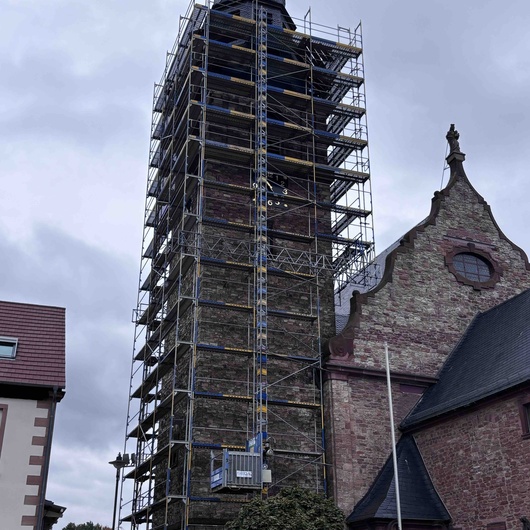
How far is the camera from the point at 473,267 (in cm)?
3138

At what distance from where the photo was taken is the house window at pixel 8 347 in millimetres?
20469

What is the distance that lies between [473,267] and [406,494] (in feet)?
34.4

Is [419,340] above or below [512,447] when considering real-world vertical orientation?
above

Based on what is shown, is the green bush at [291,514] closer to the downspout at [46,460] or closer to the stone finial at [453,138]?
the downspout at [46,460]

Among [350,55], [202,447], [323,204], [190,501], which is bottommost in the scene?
[190,501]

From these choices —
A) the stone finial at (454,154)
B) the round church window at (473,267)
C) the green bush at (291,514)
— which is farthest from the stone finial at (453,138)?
the green bush at (291,514)

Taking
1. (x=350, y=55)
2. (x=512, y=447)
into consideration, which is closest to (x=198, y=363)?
(x=512, y=447)

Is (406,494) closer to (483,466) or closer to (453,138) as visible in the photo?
(483,466)

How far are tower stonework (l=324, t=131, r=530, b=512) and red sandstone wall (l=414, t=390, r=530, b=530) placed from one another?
301 mm

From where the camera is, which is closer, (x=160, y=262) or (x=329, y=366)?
(x=329, y=366)

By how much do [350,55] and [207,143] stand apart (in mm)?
10521

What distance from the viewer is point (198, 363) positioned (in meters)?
27.7

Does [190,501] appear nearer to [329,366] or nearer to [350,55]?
[329,366]

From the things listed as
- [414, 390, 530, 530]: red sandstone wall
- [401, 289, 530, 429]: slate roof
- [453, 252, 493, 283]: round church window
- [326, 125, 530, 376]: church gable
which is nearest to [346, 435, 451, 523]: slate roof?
[414, 390, 530, 530]: red sandstone wall
